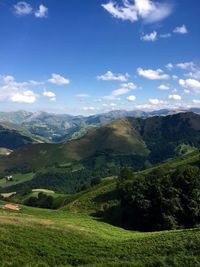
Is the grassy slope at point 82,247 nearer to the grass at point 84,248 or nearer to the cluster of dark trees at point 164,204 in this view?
the grass at point 84,248

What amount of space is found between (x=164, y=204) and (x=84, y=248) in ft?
128

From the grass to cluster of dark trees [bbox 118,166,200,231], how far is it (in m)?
29.5

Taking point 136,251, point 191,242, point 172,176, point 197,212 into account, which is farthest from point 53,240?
point 172,176

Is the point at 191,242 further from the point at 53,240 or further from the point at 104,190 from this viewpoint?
the point at 104,190

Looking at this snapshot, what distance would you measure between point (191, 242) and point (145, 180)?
170 ft

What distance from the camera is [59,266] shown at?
47.4 meters

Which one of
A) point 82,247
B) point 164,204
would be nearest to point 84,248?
point 82,247

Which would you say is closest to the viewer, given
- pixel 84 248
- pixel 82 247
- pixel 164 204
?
pixel 84 248

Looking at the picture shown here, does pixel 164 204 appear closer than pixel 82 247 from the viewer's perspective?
No

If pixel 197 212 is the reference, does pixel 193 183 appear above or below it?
above

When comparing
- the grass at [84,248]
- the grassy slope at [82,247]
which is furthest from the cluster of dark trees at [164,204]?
the grass at [84,248]

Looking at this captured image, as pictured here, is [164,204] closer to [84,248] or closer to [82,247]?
[82,247]

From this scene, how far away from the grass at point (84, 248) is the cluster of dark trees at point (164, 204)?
1160 inches

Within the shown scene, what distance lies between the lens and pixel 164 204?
8950 centimetres
